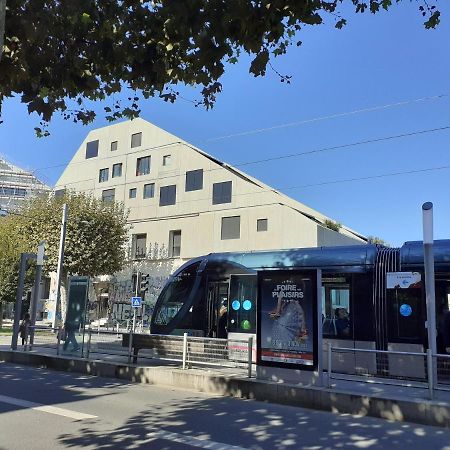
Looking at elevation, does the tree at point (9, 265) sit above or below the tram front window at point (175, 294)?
above

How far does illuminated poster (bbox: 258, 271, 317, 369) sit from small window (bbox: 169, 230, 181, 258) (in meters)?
30.9

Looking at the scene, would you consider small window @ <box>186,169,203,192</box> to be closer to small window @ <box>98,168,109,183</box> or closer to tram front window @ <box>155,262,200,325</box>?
small window @ <box>98,168,109,183</box>

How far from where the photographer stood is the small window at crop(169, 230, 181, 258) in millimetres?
41344

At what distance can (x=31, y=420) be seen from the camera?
7527 mm

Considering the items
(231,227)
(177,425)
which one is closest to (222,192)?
(231,227)

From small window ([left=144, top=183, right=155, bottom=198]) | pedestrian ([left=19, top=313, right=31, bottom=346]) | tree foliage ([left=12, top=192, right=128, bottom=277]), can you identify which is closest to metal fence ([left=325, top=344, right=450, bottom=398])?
pedestrian ([left=19, top=313, right=31, bottom=346])

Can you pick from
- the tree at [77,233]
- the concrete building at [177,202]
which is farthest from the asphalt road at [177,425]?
the concrete building at [177,202]

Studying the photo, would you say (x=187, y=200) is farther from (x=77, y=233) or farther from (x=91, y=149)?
(x=91, y=149)

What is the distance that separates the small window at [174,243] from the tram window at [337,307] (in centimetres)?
2883

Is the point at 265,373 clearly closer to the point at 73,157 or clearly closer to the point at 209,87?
the point at 209,87

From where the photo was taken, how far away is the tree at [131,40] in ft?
18.9

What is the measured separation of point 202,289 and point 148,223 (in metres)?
28.4

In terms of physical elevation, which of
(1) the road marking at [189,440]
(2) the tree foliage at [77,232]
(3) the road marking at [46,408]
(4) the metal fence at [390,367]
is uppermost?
(2) the tree foliage at [77,232]

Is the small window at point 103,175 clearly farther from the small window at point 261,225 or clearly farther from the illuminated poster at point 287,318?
the illuminated poster at point 287,318
